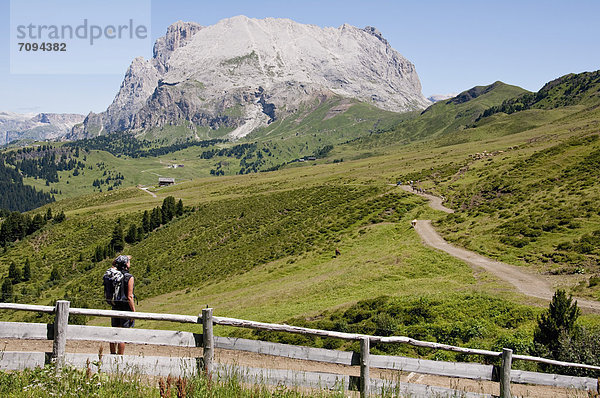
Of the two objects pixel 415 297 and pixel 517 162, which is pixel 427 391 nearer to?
pixel 415 297

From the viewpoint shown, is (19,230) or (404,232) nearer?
(404,232)

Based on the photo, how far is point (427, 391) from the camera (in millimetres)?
9859

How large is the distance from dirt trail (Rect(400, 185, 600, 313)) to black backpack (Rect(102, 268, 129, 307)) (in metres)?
24.0

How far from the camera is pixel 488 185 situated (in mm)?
62562

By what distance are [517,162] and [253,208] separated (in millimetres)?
53495

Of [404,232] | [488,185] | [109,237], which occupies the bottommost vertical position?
[109,237]

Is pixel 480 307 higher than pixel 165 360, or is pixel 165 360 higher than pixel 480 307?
pixel 165 360

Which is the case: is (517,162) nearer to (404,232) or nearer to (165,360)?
(404,232)

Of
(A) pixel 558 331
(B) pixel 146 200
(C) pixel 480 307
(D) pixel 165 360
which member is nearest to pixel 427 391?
(D) pixel 165 360

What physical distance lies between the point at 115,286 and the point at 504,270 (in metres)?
30.3

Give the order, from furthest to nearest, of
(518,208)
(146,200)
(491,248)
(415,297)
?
1. (146,200)
2. (518,208)
3. (491,248)
4. (415,297)

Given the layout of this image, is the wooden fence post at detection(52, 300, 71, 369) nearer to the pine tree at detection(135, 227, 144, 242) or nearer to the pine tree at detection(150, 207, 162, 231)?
the pine tree at detection(135, 227, 144, 242)

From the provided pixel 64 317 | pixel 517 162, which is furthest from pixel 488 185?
pixel 64 317

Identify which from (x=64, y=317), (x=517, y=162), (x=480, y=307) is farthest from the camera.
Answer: (x=517, y=162)
